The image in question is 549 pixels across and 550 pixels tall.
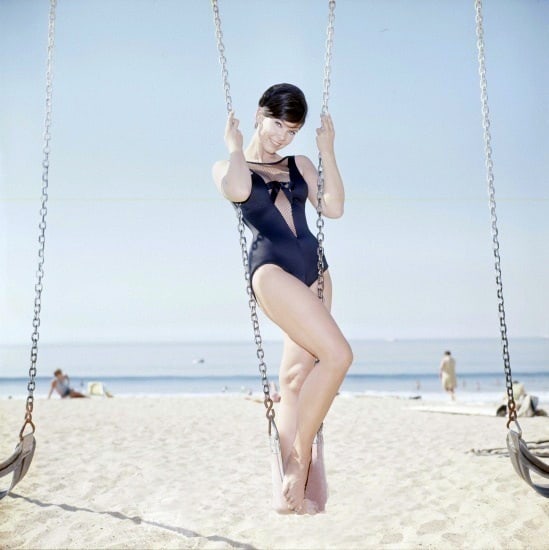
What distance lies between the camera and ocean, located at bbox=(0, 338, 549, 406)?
31500mm

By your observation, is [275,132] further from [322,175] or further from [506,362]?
[506,362]

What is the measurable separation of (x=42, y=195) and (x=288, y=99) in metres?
1.55

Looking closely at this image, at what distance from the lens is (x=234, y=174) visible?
8.99ft

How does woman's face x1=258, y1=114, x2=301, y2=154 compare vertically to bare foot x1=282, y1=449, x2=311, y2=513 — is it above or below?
above

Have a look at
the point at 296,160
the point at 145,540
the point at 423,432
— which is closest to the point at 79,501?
the point at 145,540

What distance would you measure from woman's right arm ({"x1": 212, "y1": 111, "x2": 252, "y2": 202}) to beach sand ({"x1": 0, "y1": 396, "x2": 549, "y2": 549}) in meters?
2.49

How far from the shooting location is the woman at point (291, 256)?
2.60 meters

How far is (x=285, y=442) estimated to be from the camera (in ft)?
8.95

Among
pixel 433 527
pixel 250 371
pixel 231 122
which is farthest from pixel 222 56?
pixel 250 371

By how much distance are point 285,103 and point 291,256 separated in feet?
2.31

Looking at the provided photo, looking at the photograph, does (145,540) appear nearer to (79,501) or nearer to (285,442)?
(79,501)

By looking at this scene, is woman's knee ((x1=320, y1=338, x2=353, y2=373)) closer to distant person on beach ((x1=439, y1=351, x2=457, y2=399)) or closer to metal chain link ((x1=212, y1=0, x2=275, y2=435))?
metal chain link ((x1=212, y1=0, x2=275, y2=435))

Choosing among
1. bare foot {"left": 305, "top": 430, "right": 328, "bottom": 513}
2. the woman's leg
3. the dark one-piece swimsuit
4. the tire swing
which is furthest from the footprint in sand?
the dark one-piece swimsuit

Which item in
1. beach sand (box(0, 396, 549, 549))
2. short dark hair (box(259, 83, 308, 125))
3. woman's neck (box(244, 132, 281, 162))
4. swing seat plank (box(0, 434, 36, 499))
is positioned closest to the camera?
short dark hair (box(259, 83, 308, 125))
